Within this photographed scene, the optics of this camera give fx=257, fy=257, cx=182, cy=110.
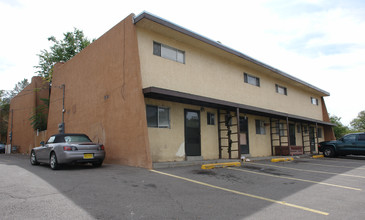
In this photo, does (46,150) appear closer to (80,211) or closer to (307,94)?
(80,211)

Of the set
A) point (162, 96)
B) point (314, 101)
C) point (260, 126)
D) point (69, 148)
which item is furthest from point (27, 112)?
point (314, 101)

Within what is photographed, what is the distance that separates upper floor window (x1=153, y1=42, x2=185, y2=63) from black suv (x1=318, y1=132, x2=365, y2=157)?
13050mm

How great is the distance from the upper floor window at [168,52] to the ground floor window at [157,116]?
91.7 inches

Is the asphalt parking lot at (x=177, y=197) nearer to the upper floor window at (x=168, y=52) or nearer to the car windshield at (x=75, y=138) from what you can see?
the car windshield at (x=75, y=138)

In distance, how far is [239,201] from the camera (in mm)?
5242

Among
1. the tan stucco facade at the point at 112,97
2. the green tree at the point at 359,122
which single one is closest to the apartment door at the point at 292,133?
the tan stucco facade at the point at 112,97

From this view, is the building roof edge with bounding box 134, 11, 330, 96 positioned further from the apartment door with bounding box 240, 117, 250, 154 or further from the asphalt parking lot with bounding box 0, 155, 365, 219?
the asphalt parking lot with bounding box 0, 155, 365, 219

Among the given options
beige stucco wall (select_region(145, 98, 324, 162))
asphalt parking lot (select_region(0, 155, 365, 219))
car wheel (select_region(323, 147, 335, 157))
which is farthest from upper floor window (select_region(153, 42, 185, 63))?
car wheel (select_region(323, 147, 335, 157))

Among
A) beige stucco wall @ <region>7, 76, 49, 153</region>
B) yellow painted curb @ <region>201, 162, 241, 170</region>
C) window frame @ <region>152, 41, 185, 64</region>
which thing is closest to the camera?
yellow painted curb @ <region>201, 162, 241, 170</region>

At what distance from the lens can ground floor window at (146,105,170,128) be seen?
10333 mm

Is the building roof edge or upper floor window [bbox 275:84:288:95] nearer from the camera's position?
the building roof edge

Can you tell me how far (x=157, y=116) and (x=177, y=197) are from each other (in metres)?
5.50

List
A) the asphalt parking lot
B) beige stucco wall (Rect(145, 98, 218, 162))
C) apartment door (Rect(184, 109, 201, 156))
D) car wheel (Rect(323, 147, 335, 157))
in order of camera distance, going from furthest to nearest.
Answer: car wheel (Rect(323, 147, 335, 157))
apartment door (Rect(184, 109, 201, 156))
beige stucco wall (Rect(145, 98, 218, 162))
the asphalt parking lot

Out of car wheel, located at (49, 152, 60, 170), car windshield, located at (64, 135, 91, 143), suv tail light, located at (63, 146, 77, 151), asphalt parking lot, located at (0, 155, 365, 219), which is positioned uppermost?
car windshield, located at (64, 135, 91, 143)
